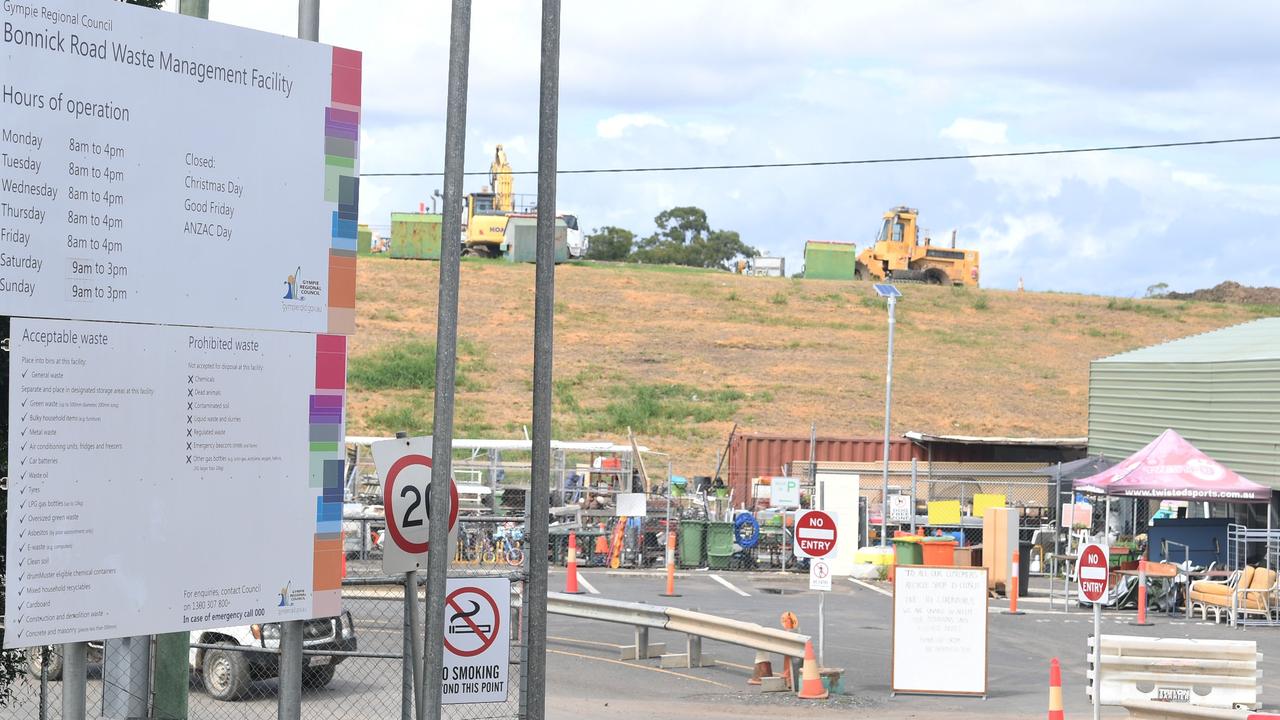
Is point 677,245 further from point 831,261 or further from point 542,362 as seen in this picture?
point 542,362

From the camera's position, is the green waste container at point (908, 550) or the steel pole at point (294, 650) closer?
the steel pole at point (294, 650)

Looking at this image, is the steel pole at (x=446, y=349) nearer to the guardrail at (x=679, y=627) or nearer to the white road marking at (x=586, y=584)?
the guardrail at (x=679, y=627)

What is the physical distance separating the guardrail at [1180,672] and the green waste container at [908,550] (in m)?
11.7

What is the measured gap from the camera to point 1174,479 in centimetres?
2492

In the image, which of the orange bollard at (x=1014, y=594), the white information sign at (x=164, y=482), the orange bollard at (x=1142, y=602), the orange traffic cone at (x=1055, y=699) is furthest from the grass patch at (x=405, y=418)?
the white information sign at (x=164, y=482)

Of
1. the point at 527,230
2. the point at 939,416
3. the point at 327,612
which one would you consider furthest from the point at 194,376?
the point at 527,230

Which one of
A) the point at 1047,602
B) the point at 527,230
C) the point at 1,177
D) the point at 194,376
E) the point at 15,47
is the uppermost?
the point at 527,230

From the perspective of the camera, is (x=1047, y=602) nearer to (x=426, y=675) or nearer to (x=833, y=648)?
(x=833, y=648)

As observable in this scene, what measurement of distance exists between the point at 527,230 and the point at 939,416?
2974 centimetres

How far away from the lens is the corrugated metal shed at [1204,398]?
27.7 metres

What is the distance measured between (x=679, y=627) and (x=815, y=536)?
1999 mm

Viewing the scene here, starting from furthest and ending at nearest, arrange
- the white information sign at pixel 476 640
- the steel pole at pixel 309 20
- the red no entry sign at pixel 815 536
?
the red no entry sign at pixel 815 536, the white information sign at pixel 476 640, the steel pole at pixel 309 20

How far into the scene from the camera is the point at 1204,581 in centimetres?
2403

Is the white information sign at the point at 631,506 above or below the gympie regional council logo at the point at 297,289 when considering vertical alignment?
below
